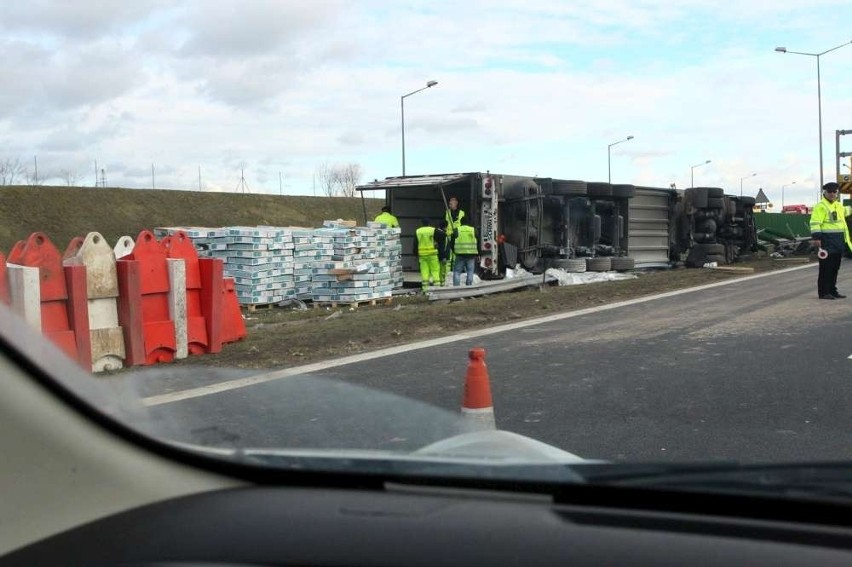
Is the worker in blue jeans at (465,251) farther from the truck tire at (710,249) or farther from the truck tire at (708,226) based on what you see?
the truck tire at (708,226)

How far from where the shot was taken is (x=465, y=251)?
1652 cm

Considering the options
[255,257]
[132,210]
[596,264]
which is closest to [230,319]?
[255,257]

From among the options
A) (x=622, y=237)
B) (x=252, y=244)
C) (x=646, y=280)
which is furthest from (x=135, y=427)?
(x=622, y=237)

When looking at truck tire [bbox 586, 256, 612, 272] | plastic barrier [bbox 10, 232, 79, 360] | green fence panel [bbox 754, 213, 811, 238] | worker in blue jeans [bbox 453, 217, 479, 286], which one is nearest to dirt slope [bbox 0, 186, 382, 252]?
green fence panel [bbox 754, 213, 811, 238]

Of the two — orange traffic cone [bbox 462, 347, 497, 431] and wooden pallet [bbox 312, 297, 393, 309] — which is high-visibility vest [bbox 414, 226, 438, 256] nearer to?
wooden pallet [bbox 312, 297, 393, 309]

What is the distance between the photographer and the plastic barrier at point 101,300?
8.18m

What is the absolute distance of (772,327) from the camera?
400 inches

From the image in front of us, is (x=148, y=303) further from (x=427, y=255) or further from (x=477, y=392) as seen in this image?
(x=427, y=255)

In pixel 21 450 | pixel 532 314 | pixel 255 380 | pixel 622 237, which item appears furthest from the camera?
pixel 622 237

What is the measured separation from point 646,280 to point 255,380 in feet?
48.8

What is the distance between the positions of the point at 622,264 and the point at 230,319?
12.1 meters

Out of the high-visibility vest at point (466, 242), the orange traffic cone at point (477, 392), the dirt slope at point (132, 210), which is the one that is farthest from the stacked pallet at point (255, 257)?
the dirt slope at point (132, 210)

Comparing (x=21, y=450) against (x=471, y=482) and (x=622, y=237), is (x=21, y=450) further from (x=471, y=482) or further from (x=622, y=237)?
(x=622, y=237)

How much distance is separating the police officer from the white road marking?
8.65ft
